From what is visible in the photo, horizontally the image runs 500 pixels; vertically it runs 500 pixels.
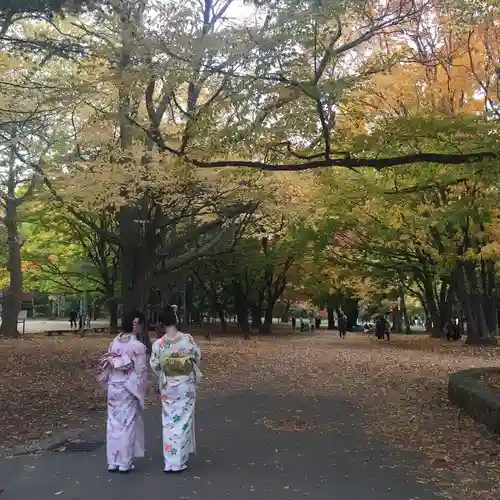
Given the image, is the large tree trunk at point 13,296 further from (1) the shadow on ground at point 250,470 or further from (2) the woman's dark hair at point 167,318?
(2) the woman's dark hair at point 167,318

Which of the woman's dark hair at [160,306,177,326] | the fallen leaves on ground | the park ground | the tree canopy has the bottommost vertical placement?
the park ground

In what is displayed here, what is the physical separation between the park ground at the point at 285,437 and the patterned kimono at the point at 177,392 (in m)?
0.23

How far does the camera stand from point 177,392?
5590 mm

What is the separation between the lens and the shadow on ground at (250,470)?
4.91 m

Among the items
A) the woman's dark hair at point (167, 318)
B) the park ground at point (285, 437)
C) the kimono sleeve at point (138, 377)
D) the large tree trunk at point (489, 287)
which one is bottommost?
the park ground at point (285, 437)

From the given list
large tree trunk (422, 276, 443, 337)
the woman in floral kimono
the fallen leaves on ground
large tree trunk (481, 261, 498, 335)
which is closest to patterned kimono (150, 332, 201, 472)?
the woman in floral kimono

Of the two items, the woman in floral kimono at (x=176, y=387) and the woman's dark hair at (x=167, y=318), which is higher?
the woman's dark hair at (x=167, y=318)

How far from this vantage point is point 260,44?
733cm

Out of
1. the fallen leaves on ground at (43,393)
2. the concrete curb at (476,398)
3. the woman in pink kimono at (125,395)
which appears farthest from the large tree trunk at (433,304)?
the woman in pink kimono at (125,395)

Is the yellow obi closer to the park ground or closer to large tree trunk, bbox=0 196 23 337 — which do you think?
the park ground

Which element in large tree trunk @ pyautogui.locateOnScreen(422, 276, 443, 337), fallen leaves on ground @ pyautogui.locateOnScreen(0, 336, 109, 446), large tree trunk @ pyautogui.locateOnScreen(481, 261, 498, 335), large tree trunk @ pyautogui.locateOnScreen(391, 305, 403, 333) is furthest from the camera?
large tree trunk @ pyautogui.locateOnScreen(391, 305, 403, 333)

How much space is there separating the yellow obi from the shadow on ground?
34.6 inches

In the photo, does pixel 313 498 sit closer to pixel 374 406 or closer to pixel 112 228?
pixel 374 406

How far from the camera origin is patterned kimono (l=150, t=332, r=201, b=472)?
5.44 metres
